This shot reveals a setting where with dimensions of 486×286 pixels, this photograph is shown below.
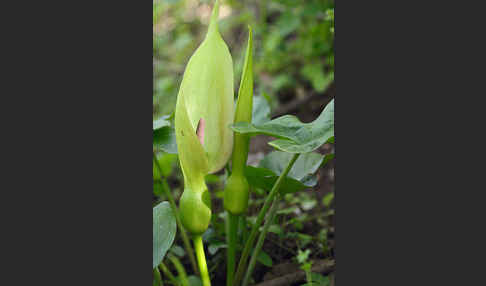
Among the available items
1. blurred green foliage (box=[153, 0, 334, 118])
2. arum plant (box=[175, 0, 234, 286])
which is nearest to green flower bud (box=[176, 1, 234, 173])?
arum plant (box=[175, 0, 234, 286])

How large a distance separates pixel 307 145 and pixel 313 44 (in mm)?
956

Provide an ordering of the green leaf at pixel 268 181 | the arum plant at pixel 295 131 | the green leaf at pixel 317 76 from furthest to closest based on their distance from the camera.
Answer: the green leaf at pixel 317 76
the green leaf at pixel 268 181
the arum plant at pixel 295 131

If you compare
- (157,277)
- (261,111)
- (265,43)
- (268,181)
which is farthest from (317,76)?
(157,277)

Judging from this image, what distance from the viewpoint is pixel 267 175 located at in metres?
0.56

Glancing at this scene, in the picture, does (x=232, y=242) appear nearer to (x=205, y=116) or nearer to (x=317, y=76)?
(x=205, y=116)

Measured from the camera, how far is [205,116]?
1.59 feet

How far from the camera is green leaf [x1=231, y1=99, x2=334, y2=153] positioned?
1.42 ft

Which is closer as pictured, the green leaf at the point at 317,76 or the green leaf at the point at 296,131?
the green leaf at the point at 296,131

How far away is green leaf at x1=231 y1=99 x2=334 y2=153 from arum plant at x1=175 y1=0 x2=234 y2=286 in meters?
0.04

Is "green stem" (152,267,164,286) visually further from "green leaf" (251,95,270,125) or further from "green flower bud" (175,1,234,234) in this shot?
"green leaf" (251,95,270,125)

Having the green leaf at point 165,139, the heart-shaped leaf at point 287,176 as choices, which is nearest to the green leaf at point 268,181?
the heart-shaped leaf at point 287,176

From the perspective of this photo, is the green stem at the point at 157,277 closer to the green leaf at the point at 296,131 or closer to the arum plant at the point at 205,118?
the arum plant at the point at 205,118

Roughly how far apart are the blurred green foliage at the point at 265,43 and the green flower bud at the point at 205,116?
704 mm

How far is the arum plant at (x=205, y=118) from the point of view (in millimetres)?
472
